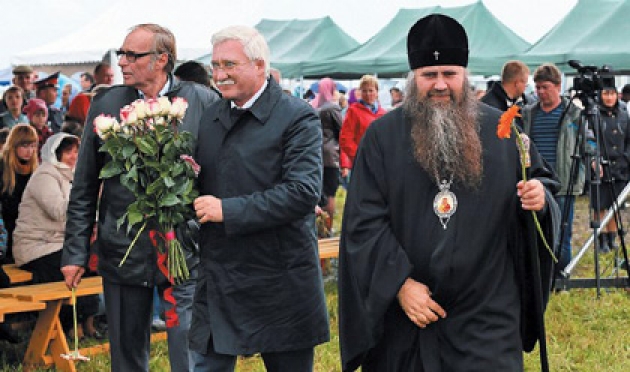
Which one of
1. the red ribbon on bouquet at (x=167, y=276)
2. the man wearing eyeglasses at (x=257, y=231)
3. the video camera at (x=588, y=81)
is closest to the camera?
the man wearing eyeglasses at (x=257, y=231)

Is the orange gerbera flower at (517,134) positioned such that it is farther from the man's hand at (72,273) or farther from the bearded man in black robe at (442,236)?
the man's hand at (72,273)

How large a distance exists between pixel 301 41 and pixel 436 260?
19694mm

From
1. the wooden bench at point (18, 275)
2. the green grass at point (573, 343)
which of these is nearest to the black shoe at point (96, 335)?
the green grass at point (573, 343)

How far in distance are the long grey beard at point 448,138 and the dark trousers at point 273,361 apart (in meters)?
1.15

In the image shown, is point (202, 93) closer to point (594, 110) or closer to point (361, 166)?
point (361, 166)

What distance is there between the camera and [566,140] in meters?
9.78

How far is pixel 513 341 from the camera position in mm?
3617

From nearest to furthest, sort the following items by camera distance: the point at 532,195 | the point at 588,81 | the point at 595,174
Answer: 1. the point at 532,195
2. the point at 588,81
3. the point at 595,174

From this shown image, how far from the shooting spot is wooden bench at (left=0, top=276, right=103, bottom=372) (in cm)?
714

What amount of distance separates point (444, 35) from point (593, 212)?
6.46 metres

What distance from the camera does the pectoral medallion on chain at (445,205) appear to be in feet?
11.8

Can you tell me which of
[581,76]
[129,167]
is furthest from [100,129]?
[581,76]

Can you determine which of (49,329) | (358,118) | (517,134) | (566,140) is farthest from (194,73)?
(358,118)

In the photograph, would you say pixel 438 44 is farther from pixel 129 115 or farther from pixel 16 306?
pixel 16 306
